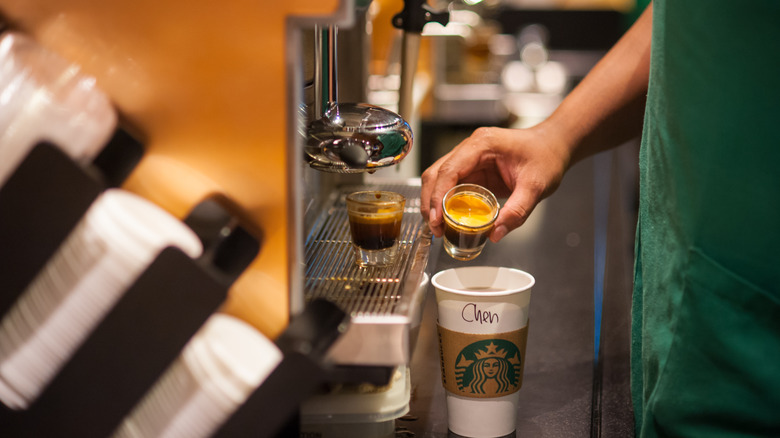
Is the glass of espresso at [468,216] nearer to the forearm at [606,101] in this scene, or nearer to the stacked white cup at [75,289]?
the forearm at [606,101]

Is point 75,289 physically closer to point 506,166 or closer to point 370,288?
point 370,288

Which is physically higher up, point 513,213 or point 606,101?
point 606,101

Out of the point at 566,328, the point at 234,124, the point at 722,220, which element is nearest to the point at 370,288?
the point at 234,124

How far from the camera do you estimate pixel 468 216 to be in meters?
1.03

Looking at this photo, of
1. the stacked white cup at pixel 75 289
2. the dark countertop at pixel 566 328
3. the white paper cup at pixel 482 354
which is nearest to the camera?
the stacked white cup at pixel 75 289

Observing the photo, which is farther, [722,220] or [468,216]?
[468,216]

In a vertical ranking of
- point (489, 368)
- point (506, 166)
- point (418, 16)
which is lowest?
point (489, 368)

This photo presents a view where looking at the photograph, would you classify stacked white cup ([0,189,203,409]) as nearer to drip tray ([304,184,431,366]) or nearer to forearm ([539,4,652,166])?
drip tray ([304,184,431,366])

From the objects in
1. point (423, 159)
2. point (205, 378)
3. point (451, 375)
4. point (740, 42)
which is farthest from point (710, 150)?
point (423, 159)

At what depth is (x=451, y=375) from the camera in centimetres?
86

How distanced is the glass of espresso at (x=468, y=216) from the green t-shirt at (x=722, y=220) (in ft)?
0.89

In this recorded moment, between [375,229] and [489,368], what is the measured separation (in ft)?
0.77

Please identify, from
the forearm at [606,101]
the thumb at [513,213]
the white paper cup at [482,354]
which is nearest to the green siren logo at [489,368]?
the white paper cup at [482,354]

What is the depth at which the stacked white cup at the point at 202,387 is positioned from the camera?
0.66 m
